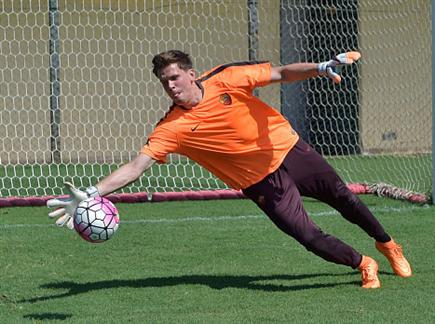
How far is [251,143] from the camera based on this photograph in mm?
6941

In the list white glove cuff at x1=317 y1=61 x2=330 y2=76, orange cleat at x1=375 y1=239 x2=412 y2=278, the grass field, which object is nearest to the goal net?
the grass field

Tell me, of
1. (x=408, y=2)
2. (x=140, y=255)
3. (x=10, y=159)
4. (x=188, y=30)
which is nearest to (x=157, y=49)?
(x=188, y=30)

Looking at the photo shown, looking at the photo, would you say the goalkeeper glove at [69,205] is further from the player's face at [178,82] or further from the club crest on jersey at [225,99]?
the club crest on jersey at [225,99]

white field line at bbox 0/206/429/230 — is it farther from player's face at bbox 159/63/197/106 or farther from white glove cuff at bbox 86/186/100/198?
white glove cuff at bbox 86/186/100/198

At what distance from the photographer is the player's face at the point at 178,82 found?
21.8ft

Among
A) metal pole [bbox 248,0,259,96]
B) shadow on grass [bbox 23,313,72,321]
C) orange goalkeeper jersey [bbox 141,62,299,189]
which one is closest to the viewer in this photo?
shadow on grass [bbox 23,313,72,321]

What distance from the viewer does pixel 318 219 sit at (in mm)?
10297

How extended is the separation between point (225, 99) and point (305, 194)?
921 millimetres

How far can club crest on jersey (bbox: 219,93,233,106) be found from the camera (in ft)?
22.6

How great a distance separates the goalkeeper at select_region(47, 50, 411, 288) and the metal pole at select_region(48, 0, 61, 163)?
742cm

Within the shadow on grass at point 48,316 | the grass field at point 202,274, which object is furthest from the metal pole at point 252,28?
the shadow on grass at point 48,316

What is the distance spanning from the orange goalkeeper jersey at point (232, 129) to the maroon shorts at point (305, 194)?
9 centimetres

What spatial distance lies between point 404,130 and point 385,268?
32.7 feet

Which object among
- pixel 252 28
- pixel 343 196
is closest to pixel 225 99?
pixel 343 196
